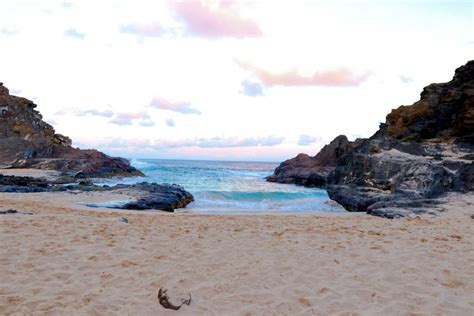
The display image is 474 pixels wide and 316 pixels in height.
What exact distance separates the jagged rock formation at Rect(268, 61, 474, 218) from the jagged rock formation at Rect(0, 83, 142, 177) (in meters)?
29.4

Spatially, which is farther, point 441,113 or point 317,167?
point 317,167

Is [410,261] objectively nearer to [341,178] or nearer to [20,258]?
[20,258]

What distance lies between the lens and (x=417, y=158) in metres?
19.7

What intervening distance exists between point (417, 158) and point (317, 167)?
96.3 feet

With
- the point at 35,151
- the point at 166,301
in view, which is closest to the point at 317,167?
the point at 35,151

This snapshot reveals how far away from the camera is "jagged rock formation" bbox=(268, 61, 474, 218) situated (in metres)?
16.7

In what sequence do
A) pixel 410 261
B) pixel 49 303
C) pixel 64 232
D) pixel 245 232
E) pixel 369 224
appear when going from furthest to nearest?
pixel 369 224 → pixel 245 232 → pixel 64 232 → pixel 410 261 → pixel 49 303

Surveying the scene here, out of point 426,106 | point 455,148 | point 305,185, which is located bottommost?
point 305,185

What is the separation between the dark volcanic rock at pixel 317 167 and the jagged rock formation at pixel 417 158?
55.8 ft

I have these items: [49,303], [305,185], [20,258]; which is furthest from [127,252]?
[305,185]

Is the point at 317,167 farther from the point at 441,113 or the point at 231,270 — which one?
the point at 231,270

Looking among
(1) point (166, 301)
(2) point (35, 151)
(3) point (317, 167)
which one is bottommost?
(1) point (166, 301)

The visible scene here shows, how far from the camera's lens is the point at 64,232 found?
8.46 metres

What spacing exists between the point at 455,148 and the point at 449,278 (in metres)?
16.0
